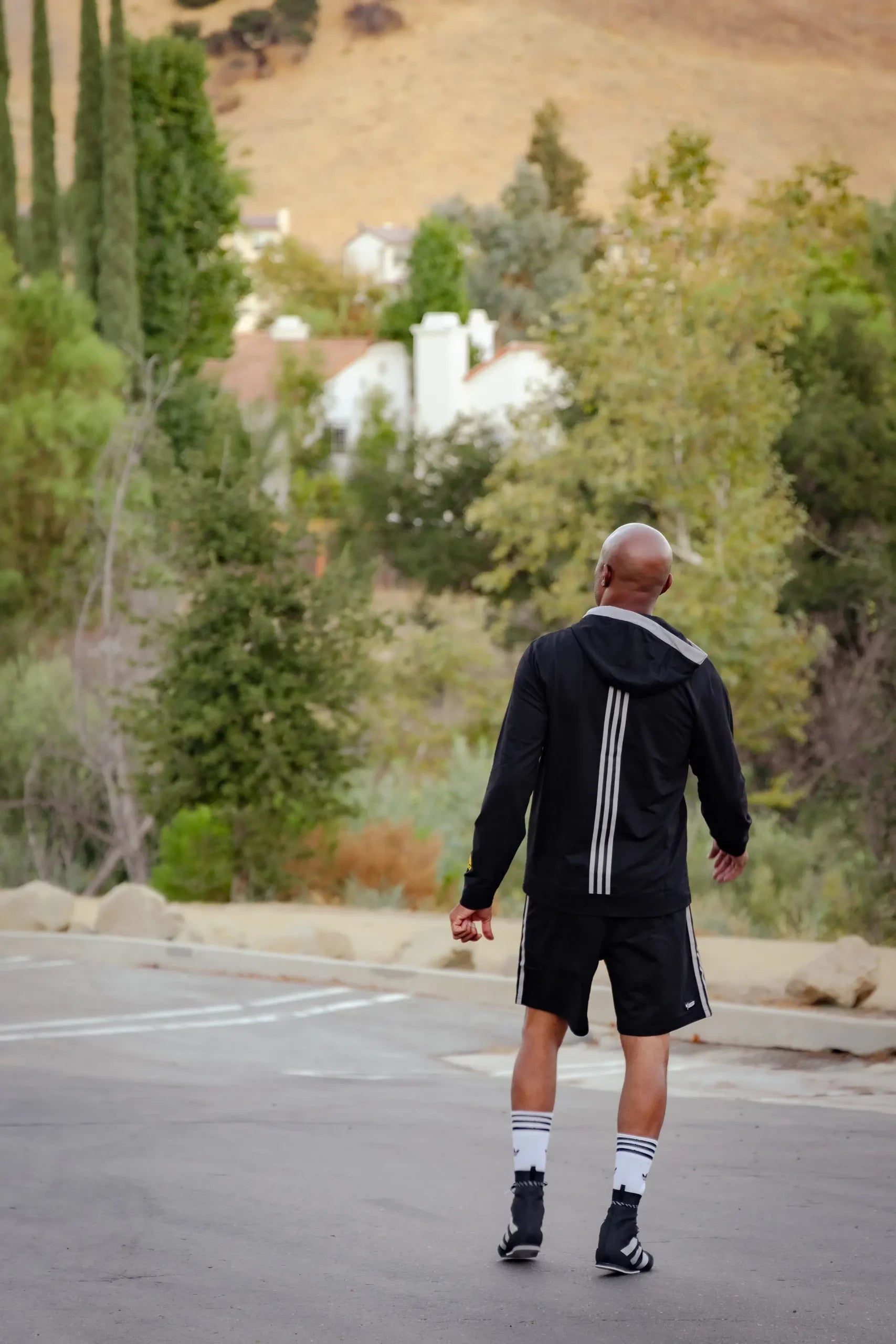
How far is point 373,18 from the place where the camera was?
5359 inches

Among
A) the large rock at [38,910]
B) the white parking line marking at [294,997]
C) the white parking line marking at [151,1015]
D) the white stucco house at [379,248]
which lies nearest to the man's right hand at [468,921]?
the white parking line marking at [151,1015]

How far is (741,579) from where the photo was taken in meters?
28.7

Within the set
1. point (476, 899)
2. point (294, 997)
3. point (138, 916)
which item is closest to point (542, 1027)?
point (476, 899)

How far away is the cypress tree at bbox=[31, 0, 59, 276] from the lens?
49.9m

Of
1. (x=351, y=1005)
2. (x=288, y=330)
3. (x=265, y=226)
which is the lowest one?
(x=265, y=226)

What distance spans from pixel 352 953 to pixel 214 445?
27306 mm

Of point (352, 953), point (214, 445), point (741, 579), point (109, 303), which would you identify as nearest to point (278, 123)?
point (109, 303)

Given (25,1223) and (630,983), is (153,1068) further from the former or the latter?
(630,983)

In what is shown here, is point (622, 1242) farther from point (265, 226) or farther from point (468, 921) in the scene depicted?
point (265, 226)

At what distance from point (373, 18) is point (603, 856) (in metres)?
138

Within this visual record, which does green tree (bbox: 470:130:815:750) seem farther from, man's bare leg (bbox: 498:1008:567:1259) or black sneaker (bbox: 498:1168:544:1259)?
black sneaker (bbox: 498:1168:544:1259)

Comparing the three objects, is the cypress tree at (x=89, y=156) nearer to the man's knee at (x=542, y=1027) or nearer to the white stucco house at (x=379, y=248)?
the man's knee at (x=542, y=1027)

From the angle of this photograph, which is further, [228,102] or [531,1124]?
[228,102]

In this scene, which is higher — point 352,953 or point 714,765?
point 714,765
